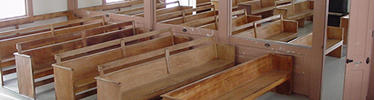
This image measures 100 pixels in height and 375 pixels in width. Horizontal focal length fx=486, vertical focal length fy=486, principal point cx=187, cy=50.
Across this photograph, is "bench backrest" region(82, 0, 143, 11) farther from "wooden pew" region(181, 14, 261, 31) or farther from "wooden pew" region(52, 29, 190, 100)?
"wooden pew" region(52, 29, 190, 100)

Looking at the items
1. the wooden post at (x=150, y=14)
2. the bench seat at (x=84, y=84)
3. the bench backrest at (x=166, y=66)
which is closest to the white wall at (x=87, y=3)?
the wooden post at (x=150, y=14)

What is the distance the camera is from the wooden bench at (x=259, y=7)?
995 centimetres

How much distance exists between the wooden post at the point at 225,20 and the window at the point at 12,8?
335 cm

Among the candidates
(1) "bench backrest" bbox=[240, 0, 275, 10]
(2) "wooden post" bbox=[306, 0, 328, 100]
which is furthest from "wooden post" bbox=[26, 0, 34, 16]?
(2) "wooden post" bbox=[306, 0, 328, 100]

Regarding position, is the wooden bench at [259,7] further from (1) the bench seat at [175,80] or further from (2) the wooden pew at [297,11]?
(1) the bench seat at [175,80]

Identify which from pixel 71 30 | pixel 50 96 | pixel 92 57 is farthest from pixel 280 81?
pixel 71 30

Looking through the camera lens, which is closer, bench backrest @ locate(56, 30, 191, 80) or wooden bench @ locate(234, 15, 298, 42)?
bench backrest @ locate(56, 30, 191, 80)

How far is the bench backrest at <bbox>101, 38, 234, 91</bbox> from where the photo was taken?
501cm

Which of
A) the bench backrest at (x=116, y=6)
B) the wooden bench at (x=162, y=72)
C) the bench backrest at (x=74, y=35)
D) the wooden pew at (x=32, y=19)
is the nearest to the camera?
the wooden bench at (x=162, y=72)

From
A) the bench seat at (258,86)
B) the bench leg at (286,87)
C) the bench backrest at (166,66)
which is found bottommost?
the bench leg at (286,87)

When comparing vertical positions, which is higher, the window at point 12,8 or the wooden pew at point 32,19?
the window at point 12,8

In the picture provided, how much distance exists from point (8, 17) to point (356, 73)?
17.7 feet

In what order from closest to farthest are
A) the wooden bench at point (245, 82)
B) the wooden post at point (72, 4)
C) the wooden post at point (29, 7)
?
the wooden bench at point (245, 82) < the wooden post at point (29, 7) < the wooden post at point (72, 4)

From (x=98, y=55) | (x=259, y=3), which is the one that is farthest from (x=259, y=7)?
(x=98, y=55)
